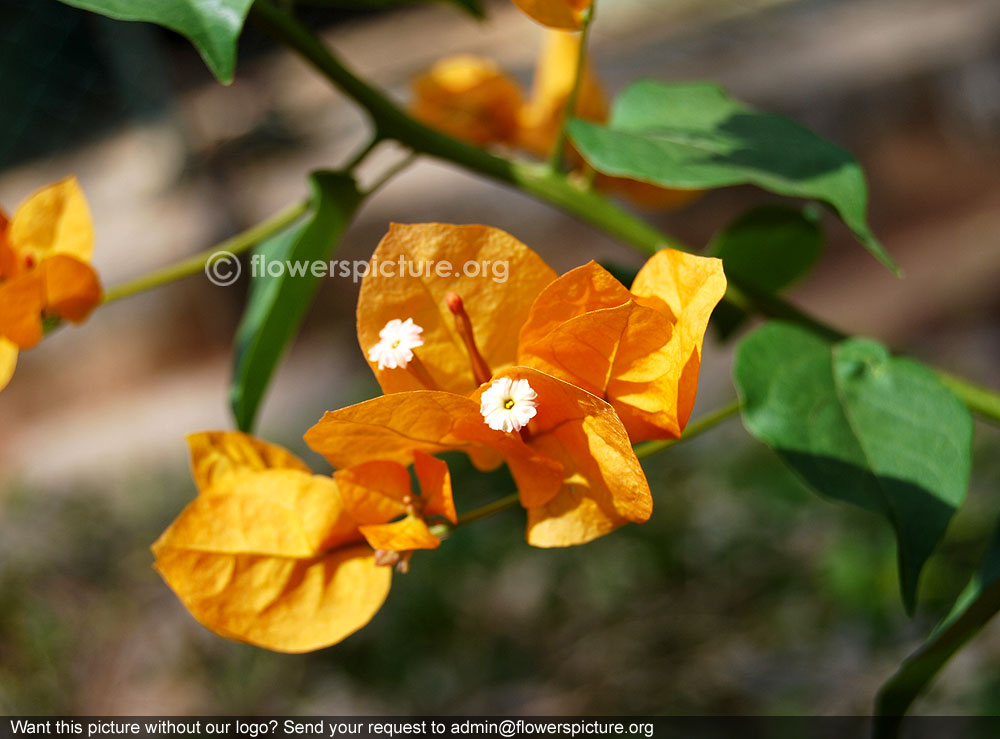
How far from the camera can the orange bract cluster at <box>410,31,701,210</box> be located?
0.65m

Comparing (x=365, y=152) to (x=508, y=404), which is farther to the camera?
(x=365, y=152)

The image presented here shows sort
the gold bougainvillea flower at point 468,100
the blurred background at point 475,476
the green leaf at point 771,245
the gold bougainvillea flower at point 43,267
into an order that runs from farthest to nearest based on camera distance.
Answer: the blurred background at point 475,476, the gold bougainvillea flower at point 468,100, the green leaf at point 771,245, the gold bougainvillea flower at point 43,267

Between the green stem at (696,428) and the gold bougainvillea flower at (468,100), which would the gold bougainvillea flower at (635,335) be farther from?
the gold bougainvillea flower at (468,100)

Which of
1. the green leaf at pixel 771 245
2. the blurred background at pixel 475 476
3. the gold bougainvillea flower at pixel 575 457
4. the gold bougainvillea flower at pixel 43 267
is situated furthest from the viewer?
the blurred background at pixel 475 476

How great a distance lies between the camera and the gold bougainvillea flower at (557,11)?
355 mm

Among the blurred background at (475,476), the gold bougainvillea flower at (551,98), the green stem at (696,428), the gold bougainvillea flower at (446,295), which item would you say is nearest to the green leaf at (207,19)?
the gold bougainvillea flower at (446,295)

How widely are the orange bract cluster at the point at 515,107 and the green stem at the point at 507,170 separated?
0.17 meters

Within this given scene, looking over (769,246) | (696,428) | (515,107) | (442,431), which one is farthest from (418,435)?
(515,107)

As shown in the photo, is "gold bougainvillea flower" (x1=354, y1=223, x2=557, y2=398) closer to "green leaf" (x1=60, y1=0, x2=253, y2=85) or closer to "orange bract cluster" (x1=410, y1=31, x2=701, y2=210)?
"green leaf" (x1=60, y1=0, x2=253, y2=85)

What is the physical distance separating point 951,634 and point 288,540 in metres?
0.30

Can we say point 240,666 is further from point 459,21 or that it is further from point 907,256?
point 459,21

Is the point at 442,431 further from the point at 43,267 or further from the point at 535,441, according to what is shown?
the point at 43,267

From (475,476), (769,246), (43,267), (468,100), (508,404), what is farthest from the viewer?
(475,476)

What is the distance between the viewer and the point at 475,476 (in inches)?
46.9
